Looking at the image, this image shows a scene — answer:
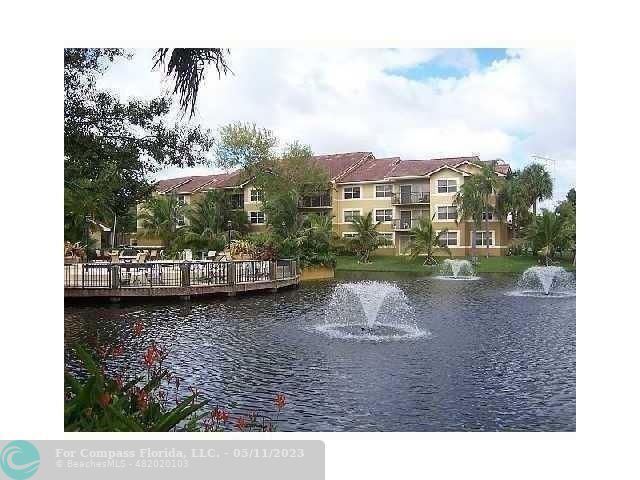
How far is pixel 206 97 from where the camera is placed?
522 cm

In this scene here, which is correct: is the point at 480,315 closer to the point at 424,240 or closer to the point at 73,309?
the point at 424,240

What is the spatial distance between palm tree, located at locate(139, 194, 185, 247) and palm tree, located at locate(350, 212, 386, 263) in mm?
2054

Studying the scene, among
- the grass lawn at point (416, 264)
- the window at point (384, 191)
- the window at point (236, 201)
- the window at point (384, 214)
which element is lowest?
the grass lawn at point (416, 264)

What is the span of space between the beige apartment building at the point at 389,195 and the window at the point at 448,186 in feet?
0.04

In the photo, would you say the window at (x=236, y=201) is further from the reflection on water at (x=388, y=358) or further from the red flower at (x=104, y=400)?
the red flower at (x=104, y=400)

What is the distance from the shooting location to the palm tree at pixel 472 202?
6496 millimetres

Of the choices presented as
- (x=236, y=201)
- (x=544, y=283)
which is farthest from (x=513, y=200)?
(x=236, y=201)

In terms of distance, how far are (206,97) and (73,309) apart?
110 inches


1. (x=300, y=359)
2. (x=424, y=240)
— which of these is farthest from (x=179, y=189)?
(x=424, y=240)

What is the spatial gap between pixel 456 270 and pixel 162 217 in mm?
3177

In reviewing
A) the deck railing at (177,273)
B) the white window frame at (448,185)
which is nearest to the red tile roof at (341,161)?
the white window frame at (448,185)

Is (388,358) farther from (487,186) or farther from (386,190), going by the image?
(386,190)

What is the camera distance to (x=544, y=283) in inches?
244
